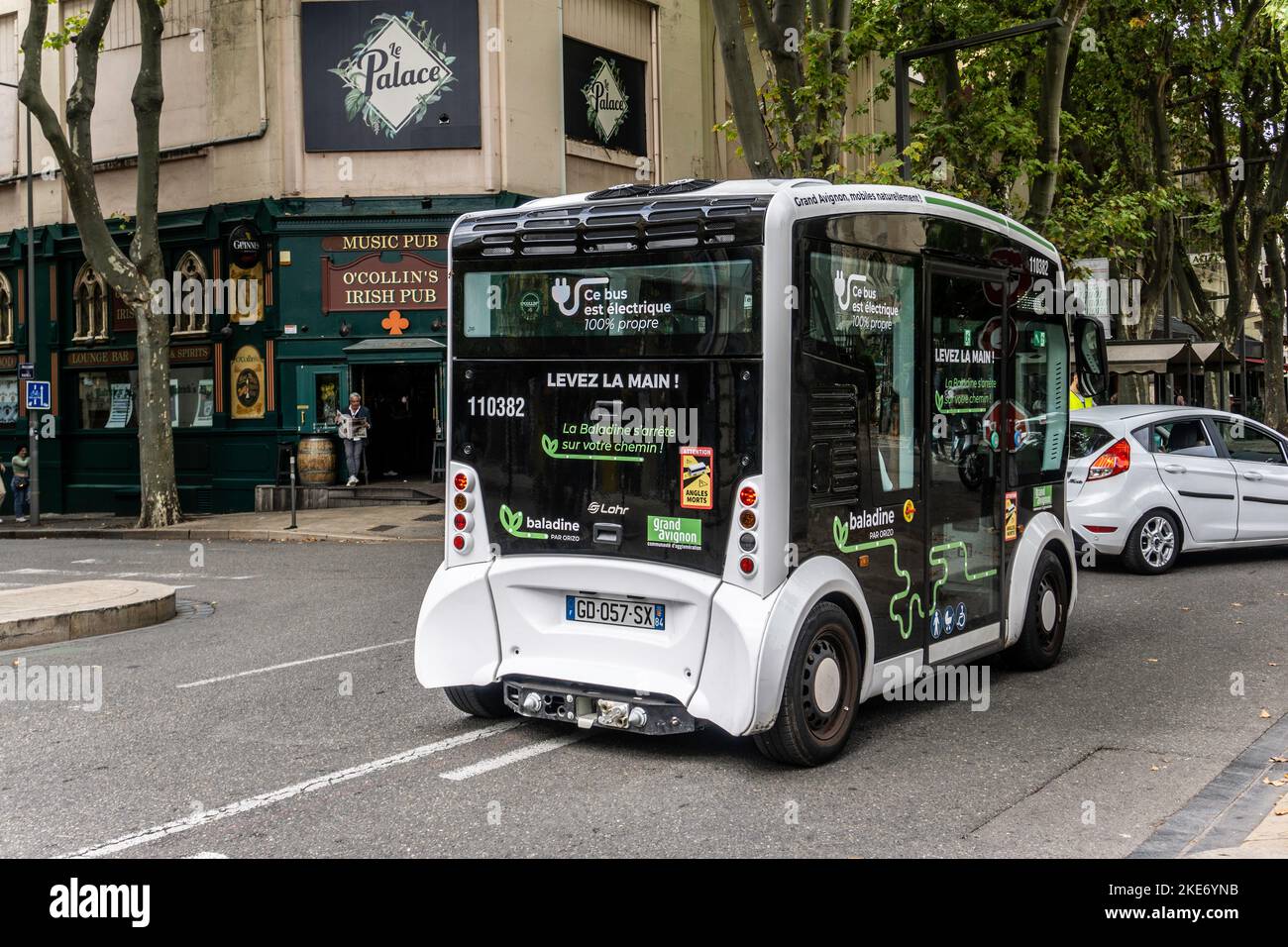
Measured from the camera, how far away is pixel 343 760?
620 centimetres

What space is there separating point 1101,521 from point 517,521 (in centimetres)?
774

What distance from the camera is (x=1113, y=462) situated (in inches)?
487

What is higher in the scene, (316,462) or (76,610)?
(316,462)

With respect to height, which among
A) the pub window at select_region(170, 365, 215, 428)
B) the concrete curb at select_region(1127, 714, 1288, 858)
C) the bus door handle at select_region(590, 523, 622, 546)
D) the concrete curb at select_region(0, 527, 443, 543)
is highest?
the pub window at select_region(170, 365, 215, 428)

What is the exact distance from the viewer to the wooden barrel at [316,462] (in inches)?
915

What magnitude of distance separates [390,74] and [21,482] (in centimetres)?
1059

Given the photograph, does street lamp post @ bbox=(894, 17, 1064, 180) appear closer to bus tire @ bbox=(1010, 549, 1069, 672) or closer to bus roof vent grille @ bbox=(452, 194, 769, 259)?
bus tire @ bbox=(1010, 549, 1069, 672)

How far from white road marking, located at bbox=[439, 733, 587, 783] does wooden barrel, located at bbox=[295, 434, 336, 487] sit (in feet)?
57.4

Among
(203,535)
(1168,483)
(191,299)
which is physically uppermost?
(191,299)

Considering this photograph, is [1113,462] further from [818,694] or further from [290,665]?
[290,665]

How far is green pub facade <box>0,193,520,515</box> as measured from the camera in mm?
23453

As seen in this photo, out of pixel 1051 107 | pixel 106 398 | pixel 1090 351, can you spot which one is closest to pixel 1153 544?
pixel 1090 351

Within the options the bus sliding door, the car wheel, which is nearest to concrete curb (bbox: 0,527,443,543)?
the car wheel
